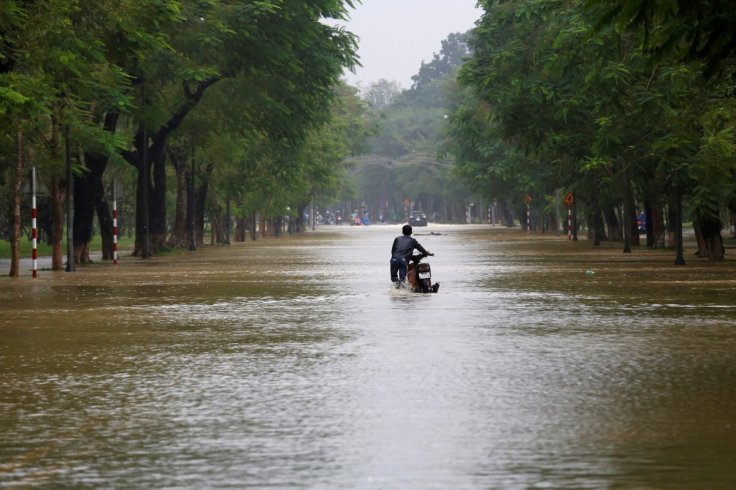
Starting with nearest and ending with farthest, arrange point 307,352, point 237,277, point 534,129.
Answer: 1. point 307,352
2. point 237,277
3. point 534,129

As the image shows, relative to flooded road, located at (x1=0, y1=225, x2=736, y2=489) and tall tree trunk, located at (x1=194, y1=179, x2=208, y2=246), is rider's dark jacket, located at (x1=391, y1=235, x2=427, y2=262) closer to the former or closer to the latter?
flooded road, located at (x1=0, y1=225, x2=736, y2=489)

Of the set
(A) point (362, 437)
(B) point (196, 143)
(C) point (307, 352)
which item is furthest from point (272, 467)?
(B) point (196, 143)

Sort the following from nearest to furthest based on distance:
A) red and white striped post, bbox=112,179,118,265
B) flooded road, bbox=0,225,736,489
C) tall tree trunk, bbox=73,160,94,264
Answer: flooded road, bbox=0,225,736,489 → tall tree trunk, bbox=73,160,94,264 → red and white striped post, bbox=112,179,118,265

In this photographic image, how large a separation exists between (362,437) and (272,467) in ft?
4.02

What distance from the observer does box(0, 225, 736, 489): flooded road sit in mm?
8812

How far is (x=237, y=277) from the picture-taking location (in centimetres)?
3575

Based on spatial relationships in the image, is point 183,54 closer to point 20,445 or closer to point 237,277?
point 237,277

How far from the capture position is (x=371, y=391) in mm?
12469

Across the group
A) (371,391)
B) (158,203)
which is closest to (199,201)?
(158,203)

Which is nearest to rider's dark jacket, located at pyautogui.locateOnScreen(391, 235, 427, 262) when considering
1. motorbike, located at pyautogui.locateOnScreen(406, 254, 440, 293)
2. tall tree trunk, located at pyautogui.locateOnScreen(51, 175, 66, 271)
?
motorbike, located at pyautogui.locateOnScreen(406, 254, 440, 293)

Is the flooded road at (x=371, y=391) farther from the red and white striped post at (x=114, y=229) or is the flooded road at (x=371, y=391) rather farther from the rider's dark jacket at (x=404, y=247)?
the red and white striped post at (x=114, y=229)

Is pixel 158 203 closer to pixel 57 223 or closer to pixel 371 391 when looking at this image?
pixel 57 223

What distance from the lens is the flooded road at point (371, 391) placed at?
28.9 ft

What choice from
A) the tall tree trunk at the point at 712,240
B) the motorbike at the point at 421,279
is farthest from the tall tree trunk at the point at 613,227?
the motorbike at the point at 421,279
